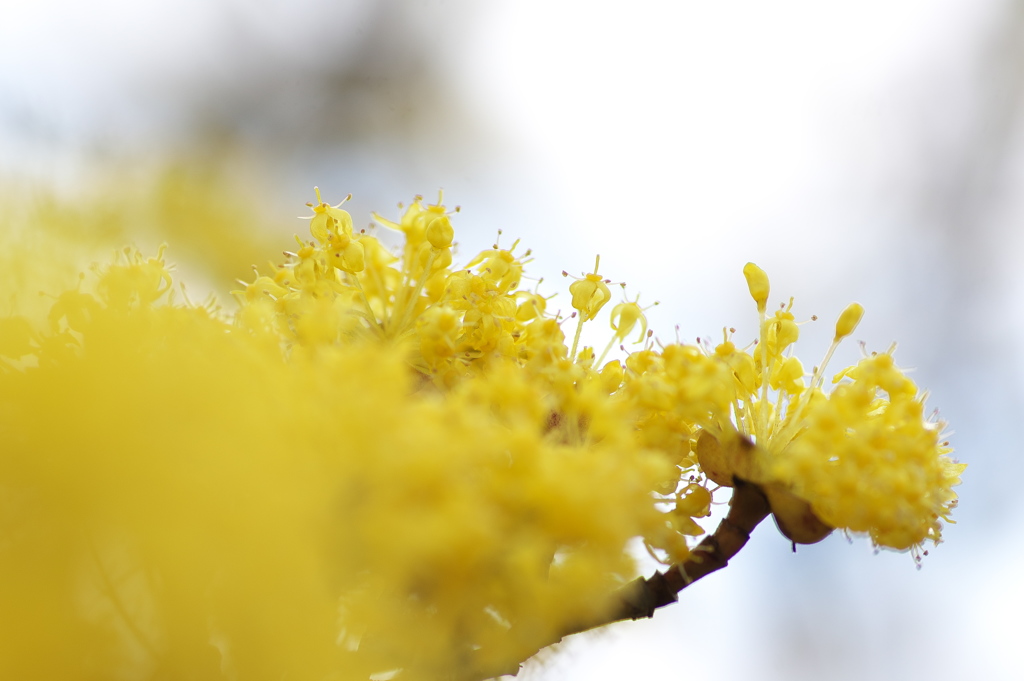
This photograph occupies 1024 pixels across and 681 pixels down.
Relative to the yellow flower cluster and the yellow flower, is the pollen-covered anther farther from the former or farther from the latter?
the yellow flower cluster

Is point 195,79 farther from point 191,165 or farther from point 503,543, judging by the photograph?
point 503,543

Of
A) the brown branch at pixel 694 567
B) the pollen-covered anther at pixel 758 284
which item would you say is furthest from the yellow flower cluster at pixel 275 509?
the pollen-covered anther at pixel 758 284

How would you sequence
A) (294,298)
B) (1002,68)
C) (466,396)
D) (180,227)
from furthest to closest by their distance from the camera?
1. (1002,68)
2. (180,227)
3. (294,298)
4. (466,396)

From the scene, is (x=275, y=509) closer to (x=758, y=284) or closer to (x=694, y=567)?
(x=694, y=567)

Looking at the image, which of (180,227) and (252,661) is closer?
(252,661)

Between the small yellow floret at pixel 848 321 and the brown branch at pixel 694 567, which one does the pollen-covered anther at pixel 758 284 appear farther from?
the brown branch at pixel 694 567

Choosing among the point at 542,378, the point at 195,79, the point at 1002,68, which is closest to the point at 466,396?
the point at 542,378

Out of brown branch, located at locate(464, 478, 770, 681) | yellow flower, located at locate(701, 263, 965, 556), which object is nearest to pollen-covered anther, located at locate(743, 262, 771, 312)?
yellow flower, located at locate(701, 263, 965, 556)

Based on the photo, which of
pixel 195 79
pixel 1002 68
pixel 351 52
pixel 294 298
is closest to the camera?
pixel 294 298
